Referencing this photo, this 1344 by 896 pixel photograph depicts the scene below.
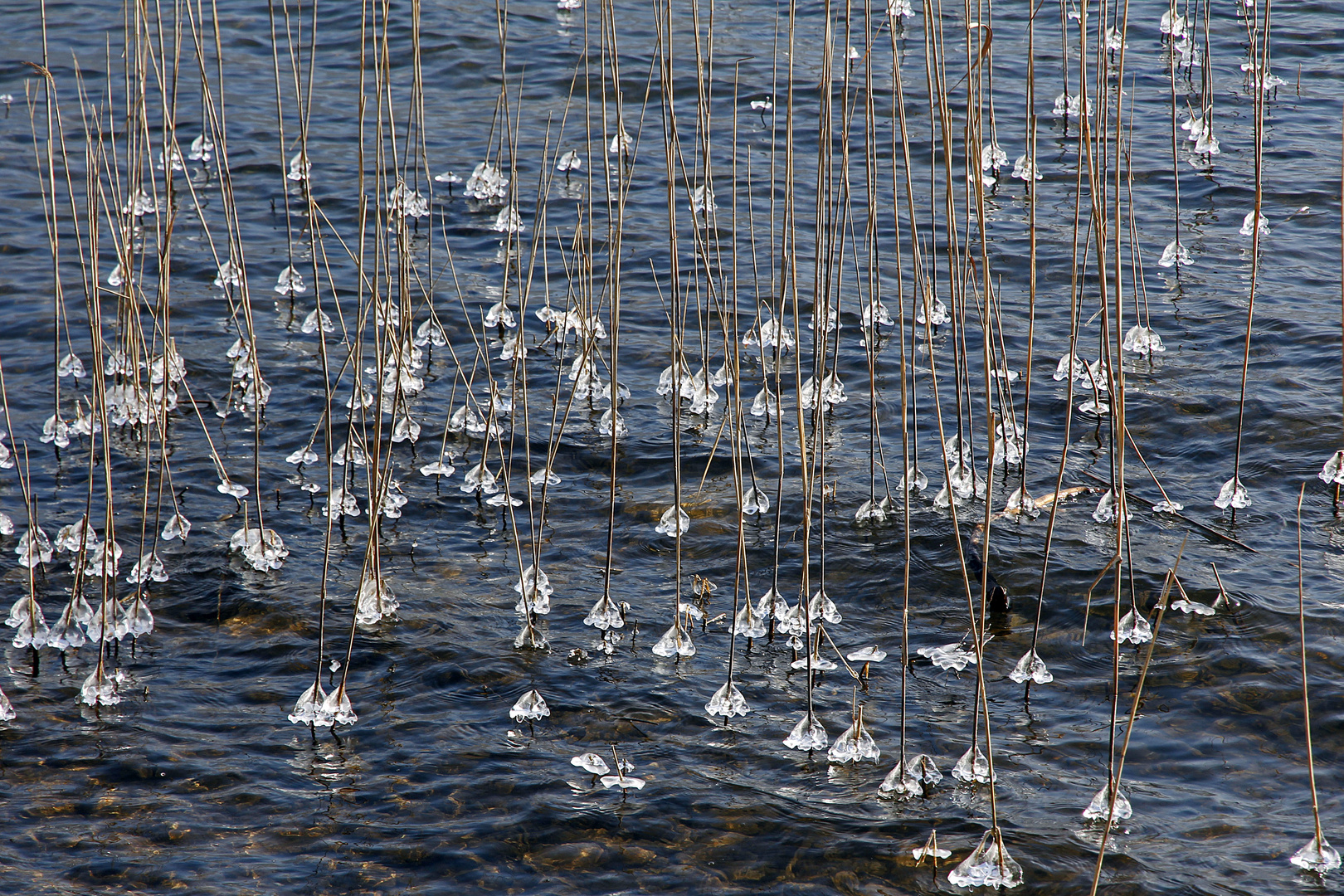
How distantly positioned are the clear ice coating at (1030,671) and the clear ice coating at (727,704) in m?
0.87

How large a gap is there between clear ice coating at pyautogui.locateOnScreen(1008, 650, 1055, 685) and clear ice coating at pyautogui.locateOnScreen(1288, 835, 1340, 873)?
91 cm

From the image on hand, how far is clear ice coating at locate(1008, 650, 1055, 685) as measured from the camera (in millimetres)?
3867

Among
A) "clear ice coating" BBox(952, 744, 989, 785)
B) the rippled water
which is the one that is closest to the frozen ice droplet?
the rippled water

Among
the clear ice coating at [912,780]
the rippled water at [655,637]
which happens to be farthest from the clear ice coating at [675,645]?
the clear ice coating at [912,780]

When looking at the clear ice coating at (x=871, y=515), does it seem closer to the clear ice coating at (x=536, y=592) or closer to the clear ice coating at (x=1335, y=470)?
the clear ice coating at (x=536, y=592)

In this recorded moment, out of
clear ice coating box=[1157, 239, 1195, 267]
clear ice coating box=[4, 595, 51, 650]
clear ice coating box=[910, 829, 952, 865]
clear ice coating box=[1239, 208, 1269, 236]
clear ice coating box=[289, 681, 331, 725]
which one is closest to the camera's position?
clear ice coating box=[910, 829, 952, 865]

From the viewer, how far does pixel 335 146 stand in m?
8.55

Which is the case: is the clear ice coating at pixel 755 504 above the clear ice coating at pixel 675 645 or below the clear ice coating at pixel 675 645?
above

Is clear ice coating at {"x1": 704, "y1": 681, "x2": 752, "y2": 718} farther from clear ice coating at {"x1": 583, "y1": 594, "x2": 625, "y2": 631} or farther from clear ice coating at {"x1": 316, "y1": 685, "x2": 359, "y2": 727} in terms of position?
clear ice coating at {"x1": 316, "y1": 685, "x2": 359, "y2": 727}

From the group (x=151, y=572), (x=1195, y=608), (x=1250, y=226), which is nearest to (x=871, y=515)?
(x=1195, y=608)

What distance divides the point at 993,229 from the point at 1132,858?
4.70 m

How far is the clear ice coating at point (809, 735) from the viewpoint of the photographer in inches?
143

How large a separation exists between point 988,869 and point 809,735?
27.3 inches

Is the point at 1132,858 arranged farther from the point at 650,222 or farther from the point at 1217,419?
the point at 650,222
